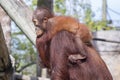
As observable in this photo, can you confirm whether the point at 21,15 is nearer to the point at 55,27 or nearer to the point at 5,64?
the point at 55,27

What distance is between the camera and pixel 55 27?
1.97 m

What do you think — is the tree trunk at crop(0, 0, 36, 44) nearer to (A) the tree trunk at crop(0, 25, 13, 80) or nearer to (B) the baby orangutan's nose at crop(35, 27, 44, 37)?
(B) the baby orangutan's nose at crop(35, 27, 44, 37)

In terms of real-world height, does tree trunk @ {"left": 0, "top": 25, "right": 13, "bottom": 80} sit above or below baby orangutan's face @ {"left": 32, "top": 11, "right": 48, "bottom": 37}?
below

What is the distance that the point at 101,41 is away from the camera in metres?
4.90

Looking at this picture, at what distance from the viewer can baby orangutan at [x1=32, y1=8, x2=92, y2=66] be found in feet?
6.28

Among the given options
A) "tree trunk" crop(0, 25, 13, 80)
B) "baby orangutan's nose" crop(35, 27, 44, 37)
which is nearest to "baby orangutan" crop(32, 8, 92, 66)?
"baby orangutan's nose" crop(35, 27, 44, 37)

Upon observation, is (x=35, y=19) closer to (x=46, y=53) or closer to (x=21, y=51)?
(x=46, y=53)

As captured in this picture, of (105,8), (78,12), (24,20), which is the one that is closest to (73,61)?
(24,20)

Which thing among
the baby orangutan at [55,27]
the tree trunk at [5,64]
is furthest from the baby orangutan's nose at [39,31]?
the tree trunk at [5,64]

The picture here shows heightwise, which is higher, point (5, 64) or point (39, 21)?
point (39, 21)

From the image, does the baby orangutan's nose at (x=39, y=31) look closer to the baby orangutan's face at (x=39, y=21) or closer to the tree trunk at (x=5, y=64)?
the baby orangutan's face at (x=39, y=21)

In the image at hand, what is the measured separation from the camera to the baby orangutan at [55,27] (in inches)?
75.3

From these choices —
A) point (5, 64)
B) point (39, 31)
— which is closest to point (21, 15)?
point (39, 31)

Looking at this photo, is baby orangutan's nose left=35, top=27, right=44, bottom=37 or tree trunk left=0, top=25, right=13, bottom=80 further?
tree trunk left=0, top=25, right=13, bottom=80
